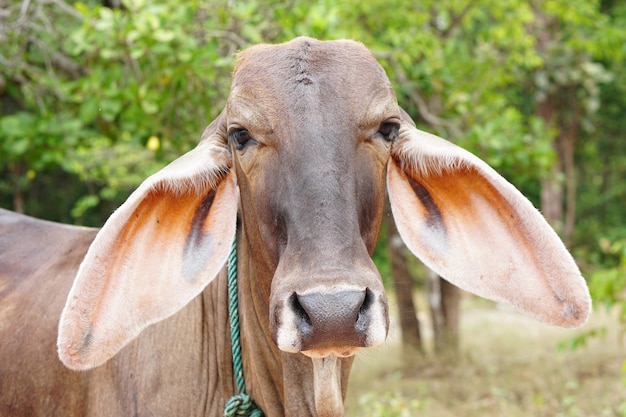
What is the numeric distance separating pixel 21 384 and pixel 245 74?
4.70 feet

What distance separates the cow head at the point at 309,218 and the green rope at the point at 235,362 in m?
0.15

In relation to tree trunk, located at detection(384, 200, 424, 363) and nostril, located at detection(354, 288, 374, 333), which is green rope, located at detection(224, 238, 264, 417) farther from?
tree trunk, located at detection(384, 200, 424, 363)

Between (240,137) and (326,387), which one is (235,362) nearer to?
(326,387)

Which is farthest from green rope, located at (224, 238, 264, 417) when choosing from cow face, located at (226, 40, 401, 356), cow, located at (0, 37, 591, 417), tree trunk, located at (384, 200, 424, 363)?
tree trunk, located at (384, 200, 424, 363)

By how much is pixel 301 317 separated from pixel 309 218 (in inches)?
11.9

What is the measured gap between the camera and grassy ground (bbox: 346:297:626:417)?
23.0 ft

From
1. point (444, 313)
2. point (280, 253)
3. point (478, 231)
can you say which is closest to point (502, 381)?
point (444, 313)

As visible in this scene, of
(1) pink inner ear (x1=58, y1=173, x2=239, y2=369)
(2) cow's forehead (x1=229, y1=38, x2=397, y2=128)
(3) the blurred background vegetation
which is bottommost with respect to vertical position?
(3) the blurred background vegetation

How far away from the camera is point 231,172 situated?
9.29ft

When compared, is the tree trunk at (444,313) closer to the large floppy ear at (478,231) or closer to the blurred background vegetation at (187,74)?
the blurred background vegetation at (187,74)

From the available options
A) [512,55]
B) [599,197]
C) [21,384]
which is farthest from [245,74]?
[599,197]

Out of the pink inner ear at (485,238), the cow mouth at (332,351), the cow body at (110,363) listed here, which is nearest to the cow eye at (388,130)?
the pink inner ear at (485,238)

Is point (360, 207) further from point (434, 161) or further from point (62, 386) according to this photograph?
point (62, 386)

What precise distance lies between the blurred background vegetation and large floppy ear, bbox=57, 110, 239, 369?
7.06 feet
